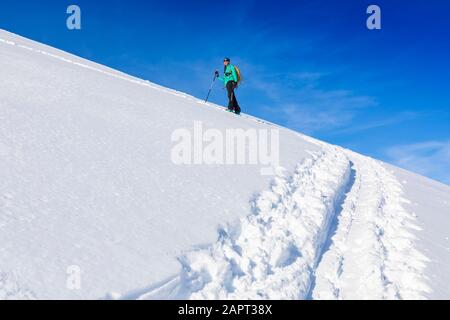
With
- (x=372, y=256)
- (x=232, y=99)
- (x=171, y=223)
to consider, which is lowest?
(x=372, y=256)

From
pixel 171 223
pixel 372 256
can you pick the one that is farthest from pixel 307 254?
pixel 171 223

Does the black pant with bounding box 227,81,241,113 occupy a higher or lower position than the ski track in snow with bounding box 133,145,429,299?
higher

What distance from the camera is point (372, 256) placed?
4.81 meters

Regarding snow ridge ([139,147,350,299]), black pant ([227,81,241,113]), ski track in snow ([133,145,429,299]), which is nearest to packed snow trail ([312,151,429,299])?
ski track in snow ([133,145,429,299])

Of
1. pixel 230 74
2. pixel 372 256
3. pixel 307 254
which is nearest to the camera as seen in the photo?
pixel 307 254

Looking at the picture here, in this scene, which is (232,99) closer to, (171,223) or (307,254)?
(307,254)

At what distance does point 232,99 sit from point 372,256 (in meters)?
9.60

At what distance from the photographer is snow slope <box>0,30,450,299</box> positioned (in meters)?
3.41

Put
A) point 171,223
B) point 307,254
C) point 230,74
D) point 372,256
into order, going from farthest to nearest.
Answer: point 230,74 < point 372,256 < point 307,254 < point 171,223

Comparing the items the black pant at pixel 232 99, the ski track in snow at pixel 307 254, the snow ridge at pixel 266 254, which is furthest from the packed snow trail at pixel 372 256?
the black pant at pixel 232 99

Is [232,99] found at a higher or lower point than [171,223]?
higher

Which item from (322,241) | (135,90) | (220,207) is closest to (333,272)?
(322,241)

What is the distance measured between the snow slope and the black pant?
554cm

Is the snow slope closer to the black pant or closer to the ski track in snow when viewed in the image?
the ski track in snow
